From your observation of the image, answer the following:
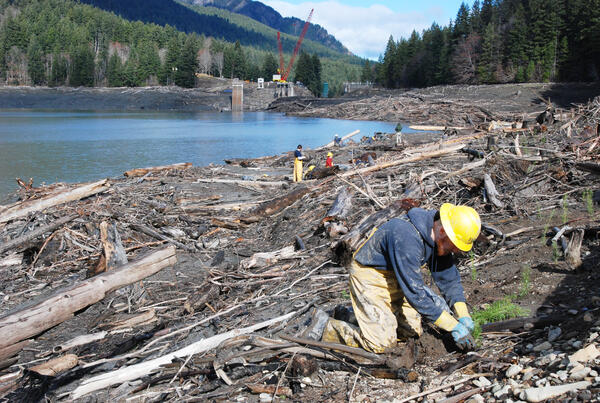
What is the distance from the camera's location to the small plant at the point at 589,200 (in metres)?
7.00

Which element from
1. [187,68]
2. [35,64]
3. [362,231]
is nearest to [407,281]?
[362,231]

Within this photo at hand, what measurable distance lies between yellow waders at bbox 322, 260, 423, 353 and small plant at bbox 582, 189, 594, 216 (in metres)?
4.18

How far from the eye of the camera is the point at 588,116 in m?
14.3

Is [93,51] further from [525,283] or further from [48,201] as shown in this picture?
[525,283]

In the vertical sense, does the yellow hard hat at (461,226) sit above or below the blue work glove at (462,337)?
above

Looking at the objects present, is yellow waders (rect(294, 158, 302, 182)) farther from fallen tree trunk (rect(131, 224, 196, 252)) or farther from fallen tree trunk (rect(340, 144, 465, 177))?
fallen tree trunk (rect(131, 224, 196, 252))

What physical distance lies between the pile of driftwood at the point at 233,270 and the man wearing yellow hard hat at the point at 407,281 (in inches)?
8.8

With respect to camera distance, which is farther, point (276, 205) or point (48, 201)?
point (48, 201)

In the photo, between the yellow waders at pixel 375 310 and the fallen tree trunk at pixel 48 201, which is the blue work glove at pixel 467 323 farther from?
the fallen tree trunk at pixel 48 201

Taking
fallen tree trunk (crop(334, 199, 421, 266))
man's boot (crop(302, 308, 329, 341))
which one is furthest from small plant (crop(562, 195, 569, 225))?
man's boot (crop(302, 308, 329, 341))

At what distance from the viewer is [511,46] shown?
66.1m

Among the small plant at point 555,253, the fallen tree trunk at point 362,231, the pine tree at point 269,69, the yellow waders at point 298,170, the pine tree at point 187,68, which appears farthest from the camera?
the pine tree at point 269,69

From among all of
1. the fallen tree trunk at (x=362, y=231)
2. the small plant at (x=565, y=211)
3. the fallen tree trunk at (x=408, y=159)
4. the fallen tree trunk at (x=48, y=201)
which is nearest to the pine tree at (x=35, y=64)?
the fallen tree trunk at (x=48, y=201)

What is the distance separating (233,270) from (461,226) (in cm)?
507
